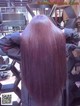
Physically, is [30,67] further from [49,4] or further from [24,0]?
[24,0]

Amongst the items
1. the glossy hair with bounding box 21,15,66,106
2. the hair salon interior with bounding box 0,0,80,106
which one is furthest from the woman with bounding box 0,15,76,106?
the hair salon interior with bounding box 0,0,80,106

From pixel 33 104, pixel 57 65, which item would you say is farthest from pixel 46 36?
pixel 33 104

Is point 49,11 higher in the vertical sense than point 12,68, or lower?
higher

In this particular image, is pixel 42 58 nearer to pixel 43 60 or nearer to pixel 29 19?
pixel 43 60

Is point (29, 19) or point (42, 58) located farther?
point (29, 19)

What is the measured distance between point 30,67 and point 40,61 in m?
0.07

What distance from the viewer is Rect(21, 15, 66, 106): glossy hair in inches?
44.9

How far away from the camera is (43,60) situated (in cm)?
118

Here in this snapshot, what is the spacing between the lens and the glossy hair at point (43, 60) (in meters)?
1.14

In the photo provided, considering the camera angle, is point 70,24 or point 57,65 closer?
point 57,65

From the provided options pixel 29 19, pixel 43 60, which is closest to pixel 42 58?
pixel 43 60

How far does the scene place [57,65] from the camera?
1203 millimetres

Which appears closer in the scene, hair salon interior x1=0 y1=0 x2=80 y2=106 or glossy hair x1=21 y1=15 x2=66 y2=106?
glossy hair x1=21 y1=15 x2=66 y2=106

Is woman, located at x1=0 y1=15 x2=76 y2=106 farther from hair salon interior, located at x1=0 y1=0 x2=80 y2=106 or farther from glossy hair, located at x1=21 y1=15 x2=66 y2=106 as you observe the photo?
hair salon interior, located at x1=0 y1=0 x2=80 y2=106
